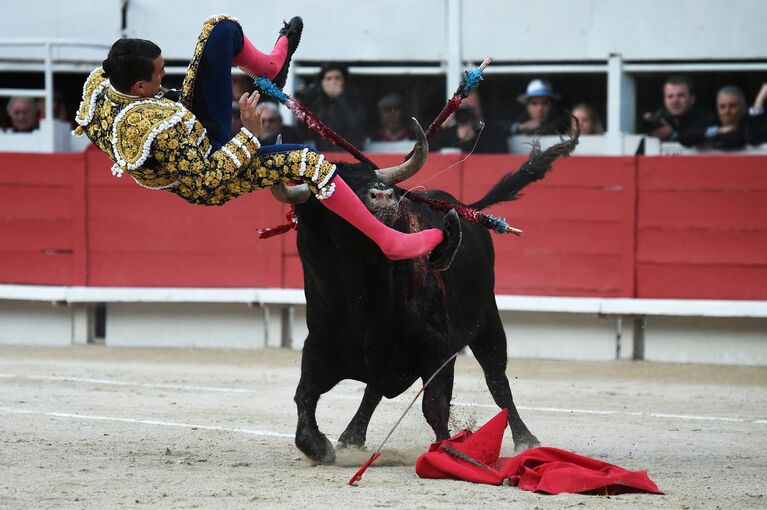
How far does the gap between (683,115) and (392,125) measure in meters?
1.92

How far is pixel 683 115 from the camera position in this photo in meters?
8.88

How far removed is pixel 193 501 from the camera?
3.95 m

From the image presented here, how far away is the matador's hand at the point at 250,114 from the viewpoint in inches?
174

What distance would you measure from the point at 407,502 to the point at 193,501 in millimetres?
614

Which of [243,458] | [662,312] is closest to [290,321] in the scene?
[662,312]

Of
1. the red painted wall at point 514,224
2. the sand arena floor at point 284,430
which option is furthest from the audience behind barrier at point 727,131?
the sand arena floor at point 284,430

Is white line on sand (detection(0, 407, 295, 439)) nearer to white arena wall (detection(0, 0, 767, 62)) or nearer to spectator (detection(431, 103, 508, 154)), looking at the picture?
spectator (detection(431, 103, 508, 154))

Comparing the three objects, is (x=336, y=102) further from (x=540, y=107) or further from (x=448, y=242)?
(x=448, y=242)

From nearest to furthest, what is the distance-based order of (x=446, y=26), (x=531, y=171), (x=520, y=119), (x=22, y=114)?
(x=531, y=171) → (x=520, y=119) → (x=22, y=114) → (x=446, y=26)

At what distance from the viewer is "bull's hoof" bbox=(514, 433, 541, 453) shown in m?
5.43

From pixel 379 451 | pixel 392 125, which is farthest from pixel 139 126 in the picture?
pixel 392 125

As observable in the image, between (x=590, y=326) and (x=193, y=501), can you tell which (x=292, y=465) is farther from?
(x=590, y=326)

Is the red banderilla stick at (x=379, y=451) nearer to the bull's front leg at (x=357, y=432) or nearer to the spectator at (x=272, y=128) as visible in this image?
the bull's front leg at (x=357, y=432)

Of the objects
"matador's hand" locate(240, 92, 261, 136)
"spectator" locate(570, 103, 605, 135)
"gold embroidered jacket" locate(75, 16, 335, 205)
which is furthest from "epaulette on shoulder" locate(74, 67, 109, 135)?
"spectator" locate(570, 103, 605, 135)
